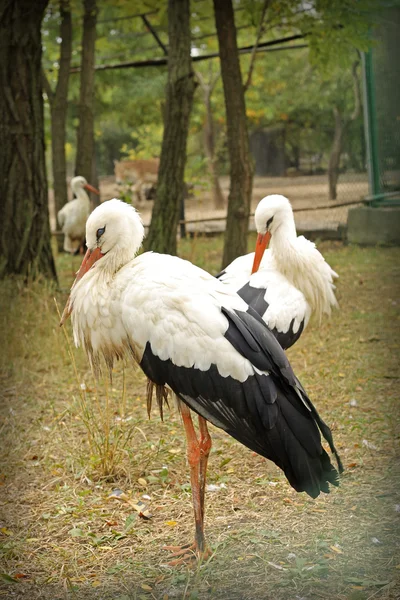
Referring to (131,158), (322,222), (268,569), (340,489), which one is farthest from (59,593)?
(131,158)

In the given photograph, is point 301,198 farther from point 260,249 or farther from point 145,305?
point 145,305

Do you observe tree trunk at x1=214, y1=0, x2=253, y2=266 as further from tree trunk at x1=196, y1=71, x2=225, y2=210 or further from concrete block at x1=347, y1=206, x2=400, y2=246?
tree trunk at x1=196, y1=71, x2=225, y2=210

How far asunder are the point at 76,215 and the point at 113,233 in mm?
A: 5978

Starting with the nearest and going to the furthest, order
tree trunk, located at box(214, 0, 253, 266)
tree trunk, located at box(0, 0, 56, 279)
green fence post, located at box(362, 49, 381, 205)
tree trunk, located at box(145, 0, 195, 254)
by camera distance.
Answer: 1. tree trunk, located at box(0, 0, 56, 279)
2. tree trunk, located at box(145, 0, 195, 254)
3. tree trunk, located at box(214, 0, 253, 266)
4. green fence post, located at box(362, 49, 381, 205)

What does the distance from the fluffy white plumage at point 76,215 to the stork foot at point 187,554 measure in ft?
20.8

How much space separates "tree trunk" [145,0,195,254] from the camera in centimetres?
607

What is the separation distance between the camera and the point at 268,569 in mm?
2496

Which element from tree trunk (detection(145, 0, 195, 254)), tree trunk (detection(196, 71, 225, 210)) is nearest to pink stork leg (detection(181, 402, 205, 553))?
tree trunk (detection(145, 0, 195, 254))

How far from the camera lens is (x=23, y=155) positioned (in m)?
5.76

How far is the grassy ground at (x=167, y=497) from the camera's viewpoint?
244 centimetres

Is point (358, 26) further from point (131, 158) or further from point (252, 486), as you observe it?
point (131, 158)

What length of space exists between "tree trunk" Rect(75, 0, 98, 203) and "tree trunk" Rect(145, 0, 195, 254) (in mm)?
2576

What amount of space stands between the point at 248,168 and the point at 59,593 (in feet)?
15.1

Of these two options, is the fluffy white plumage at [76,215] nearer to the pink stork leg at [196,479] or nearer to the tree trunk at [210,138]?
the tree trunk at [210,138]
